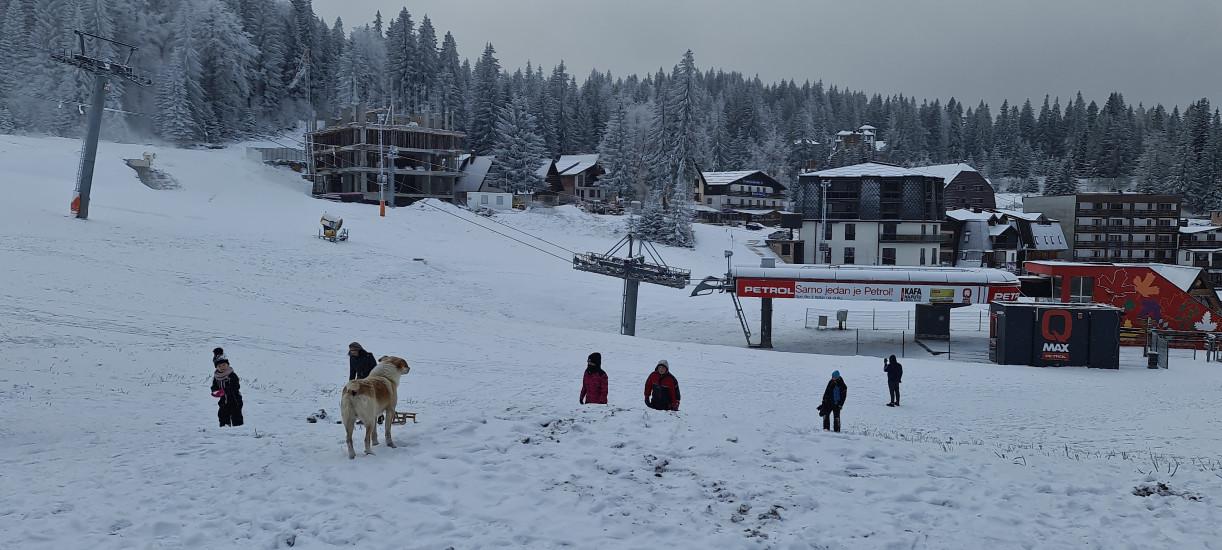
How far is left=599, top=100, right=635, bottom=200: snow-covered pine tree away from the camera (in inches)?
3686

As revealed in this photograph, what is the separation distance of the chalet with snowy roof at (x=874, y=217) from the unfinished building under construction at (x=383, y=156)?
1356 inches

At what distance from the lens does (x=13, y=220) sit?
1432 inches

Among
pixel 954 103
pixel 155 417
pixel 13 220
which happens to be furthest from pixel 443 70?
pixel 954 103

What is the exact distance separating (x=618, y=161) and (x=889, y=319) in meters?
56.6

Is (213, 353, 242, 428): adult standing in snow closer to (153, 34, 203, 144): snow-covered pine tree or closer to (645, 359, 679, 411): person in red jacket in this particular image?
(645, 359, 679, 411): person in red jacket

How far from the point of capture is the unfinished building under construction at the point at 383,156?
7112cm

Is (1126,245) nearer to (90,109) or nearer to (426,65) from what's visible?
(426,65)

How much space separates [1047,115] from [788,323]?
16420cm

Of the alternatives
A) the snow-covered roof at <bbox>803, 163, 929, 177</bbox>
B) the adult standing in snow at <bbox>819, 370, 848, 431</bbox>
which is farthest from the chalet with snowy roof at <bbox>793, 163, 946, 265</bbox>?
the adult standing in snow at <bbox>819, 370, 848, 431</bbox>

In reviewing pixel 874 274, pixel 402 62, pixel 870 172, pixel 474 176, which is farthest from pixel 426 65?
pixel 874 274

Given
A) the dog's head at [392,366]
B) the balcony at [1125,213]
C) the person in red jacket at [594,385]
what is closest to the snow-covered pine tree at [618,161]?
the balcony at [1125,213]

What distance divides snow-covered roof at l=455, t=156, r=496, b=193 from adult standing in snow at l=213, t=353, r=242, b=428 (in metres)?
67.9

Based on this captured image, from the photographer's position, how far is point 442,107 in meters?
104

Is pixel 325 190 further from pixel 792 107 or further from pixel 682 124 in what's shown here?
pixel 792 107
